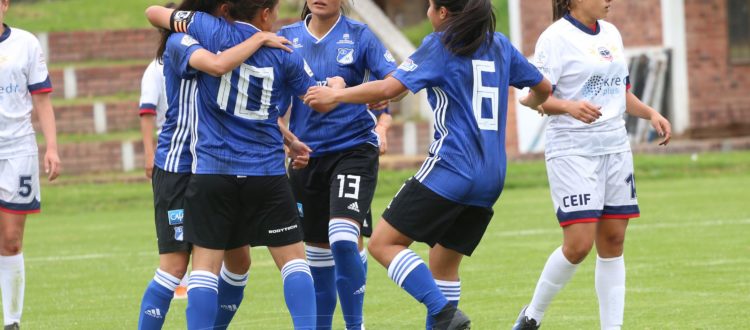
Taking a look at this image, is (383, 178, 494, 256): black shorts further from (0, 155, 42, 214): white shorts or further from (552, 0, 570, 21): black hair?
(0, 155, 42, 214): white shorts

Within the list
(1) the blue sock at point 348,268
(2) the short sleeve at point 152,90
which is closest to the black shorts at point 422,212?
(1) the blue sock at point 348,268

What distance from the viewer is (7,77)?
826 cm

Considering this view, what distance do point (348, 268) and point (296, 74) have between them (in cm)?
158

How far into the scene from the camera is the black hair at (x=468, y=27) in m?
6.60

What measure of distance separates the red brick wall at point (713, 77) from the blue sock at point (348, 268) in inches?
721

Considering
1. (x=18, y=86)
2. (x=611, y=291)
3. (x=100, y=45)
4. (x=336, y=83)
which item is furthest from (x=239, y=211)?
(x=100, y=45)

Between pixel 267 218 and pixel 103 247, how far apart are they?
7.87m

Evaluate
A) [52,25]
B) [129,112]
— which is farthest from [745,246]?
[52,25]

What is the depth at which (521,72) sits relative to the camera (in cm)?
692

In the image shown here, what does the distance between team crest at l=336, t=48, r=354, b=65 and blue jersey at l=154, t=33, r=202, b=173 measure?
124 centimetres

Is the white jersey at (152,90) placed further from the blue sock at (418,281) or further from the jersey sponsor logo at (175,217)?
the blue sock at (418,281)

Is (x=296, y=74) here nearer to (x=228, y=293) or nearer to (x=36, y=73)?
(x=228, y=293)

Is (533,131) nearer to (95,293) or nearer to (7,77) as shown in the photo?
(95,293)

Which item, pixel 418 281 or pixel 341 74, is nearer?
pixel 418 281
